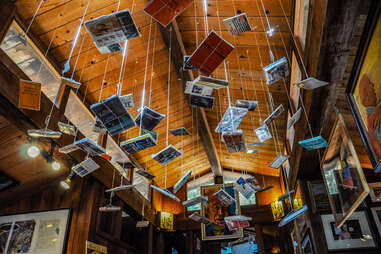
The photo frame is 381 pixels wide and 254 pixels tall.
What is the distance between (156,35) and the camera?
4.34 meters

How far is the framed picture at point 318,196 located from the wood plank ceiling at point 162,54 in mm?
1366

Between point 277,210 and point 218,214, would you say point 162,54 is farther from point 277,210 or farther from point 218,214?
point 277,210

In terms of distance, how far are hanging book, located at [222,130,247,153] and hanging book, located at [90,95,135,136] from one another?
1.21 metres

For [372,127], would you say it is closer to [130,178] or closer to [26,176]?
[26,176]

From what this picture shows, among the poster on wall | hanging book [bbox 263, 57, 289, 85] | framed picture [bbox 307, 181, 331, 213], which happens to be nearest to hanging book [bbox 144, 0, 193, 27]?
hanging book [bbox 263, 57, 289, 85]

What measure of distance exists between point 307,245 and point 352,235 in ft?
2.98

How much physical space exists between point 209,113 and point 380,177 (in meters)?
3.52

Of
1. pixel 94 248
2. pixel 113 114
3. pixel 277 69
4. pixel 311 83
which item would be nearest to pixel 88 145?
pixel 113 114

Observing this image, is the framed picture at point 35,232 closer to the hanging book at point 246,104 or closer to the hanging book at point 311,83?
the hanging book at point 246,104

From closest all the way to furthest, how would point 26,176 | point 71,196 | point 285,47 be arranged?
point 285,47, point 26,176, point 71,196

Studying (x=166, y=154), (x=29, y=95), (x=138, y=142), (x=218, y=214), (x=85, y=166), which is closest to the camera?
(x=29, y=95)

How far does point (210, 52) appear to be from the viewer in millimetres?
2314

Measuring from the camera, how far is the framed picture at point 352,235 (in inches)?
165

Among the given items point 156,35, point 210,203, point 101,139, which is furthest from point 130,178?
point 156,35
